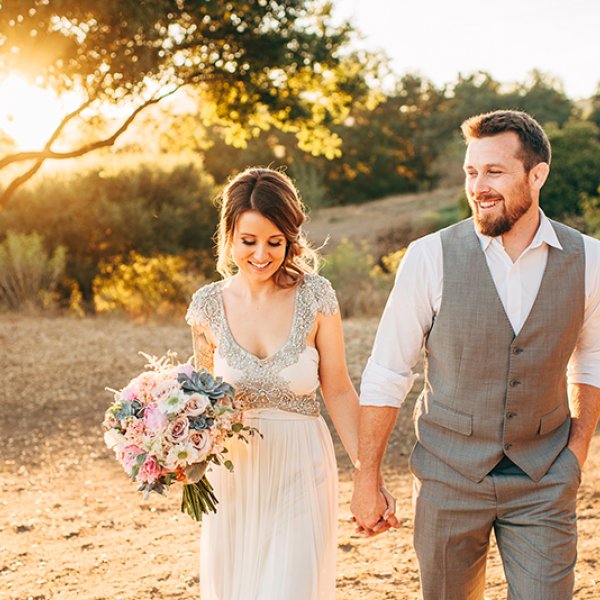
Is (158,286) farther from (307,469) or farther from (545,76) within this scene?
(545,76)

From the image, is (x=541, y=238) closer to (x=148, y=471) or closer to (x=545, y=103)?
(x=148, y=471)

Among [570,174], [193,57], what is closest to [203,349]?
[193,57]

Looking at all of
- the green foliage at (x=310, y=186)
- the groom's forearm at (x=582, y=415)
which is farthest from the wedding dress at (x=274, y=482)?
the green foliage at (x=310, y=186)

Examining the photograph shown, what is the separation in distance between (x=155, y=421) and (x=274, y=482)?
60cm

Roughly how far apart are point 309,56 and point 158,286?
627 cm

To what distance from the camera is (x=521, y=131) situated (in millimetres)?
2914

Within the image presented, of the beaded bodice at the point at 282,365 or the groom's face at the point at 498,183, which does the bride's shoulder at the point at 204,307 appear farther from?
the groom's face at the point at 498,183

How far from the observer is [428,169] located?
3922 centimetres

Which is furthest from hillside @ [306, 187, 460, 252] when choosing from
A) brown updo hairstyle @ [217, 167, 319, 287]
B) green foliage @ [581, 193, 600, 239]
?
brown updo hairstyle @ [217, 167, 319, 287]

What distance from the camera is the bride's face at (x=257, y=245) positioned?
3521mm

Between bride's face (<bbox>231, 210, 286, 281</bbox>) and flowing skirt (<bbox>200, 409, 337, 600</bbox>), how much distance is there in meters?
0.60

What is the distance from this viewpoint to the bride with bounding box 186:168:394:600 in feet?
11.0

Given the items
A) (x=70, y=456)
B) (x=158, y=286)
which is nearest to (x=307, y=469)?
(x=70, y=456)

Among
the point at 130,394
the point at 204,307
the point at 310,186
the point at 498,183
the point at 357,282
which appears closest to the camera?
the point at 498,183
